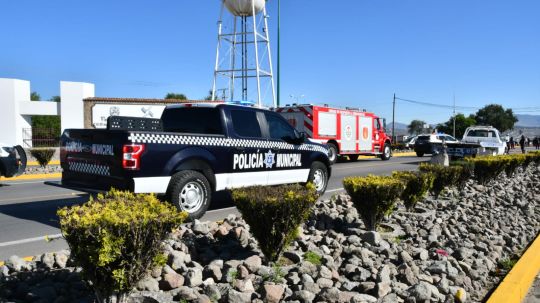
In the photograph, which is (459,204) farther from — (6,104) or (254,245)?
(6,104)

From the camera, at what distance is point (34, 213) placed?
26.8 feet

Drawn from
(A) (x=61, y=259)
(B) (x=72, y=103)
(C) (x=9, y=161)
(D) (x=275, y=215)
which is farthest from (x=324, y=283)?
(B) (x=72, y=103)

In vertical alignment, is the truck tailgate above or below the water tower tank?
below

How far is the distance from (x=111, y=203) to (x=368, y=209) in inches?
138

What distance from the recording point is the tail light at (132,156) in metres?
6.55

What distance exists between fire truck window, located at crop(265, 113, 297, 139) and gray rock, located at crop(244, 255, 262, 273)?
15.2 feet

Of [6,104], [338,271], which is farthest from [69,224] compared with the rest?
[6,104]

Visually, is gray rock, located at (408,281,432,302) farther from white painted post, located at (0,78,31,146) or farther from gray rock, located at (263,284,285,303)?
white painted post, located at (0,78,31,146)

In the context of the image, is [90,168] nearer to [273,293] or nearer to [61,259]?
[61,259]

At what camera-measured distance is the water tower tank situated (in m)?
34.9

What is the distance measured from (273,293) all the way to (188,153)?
153 inches

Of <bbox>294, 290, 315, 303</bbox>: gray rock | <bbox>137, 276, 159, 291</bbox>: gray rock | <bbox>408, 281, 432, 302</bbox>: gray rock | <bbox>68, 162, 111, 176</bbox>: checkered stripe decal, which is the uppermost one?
<bbox>68, 162, 111, 176</bbox>: checkered stripe decal

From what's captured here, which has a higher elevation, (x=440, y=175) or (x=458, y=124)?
(x=458, y=124)

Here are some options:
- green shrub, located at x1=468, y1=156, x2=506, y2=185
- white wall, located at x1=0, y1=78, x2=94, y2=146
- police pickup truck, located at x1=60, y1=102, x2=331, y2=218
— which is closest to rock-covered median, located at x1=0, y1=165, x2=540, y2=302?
police pickup truck, located at x1=60, y1=102, x2=331, y2=218
